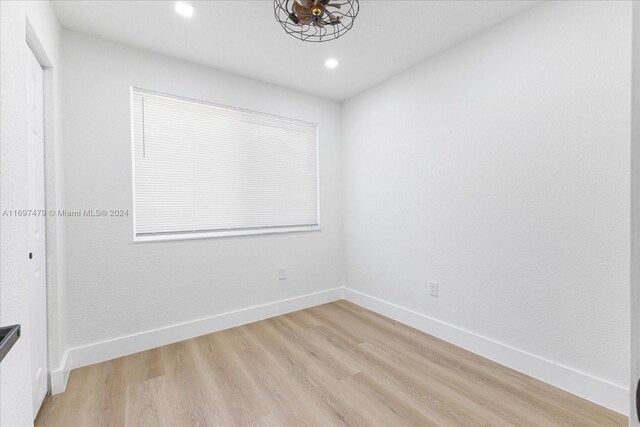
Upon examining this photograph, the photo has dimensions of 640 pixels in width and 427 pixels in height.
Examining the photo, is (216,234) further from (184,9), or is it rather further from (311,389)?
(184,9)

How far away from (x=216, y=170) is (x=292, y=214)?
98cm

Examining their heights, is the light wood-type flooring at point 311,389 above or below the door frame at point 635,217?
below

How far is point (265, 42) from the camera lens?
2.43m

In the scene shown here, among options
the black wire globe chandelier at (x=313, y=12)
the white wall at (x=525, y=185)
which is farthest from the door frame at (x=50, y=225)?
the white wall at (x=525, y=185)

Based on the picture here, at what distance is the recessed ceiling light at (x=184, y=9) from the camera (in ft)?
6.51

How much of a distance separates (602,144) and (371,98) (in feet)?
6.95

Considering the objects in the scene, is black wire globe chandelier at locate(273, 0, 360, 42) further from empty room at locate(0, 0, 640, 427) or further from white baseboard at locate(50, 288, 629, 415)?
white baseboard at locate(50, 288, 629, 415)

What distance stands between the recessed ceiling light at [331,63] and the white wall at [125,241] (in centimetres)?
72

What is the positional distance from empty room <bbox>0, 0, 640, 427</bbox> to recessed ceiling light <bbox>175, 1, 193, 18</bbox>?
0.06 feet

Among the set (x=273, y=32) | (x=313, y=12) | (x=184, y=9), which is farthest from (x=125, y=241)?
(x=313, y=12)

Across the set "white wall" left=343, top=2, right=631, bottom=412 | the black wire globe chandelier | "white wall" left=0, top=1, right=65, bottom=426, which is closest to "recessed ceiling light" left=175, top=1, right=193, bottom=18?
the black wire globe chandelier

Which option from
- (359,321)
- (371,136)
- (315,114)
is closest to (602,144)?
(371,136)

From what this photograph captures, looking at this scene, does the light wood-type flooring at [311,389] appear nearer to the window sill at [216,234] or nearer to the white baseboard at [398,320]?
the white baseboard at [398,320]

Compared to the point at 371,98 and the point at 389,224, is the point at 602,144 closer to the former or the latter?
the point at 389,224
